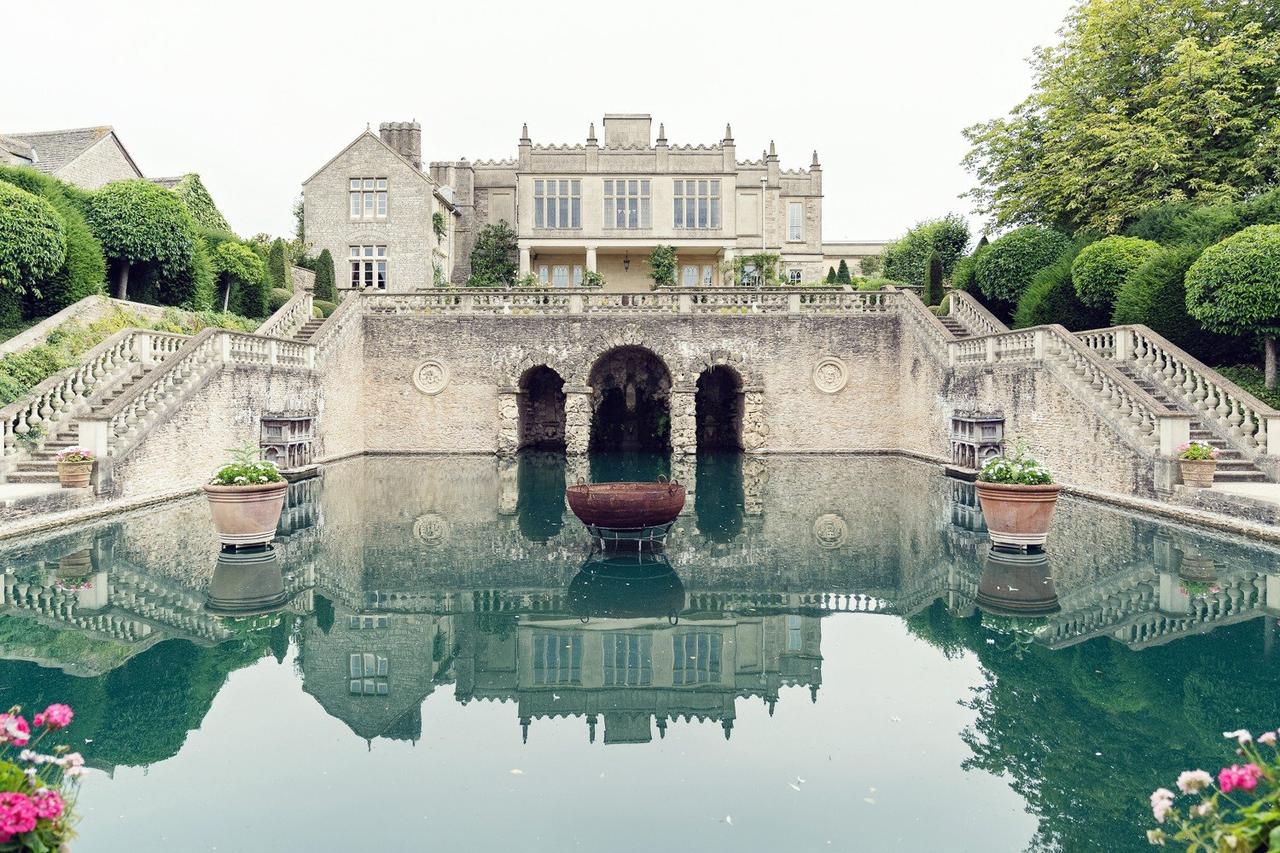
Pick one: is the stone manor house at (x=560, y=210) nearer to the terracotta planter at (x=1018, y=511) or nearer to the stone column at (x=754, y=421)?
the stone column at (x=754, y=421)

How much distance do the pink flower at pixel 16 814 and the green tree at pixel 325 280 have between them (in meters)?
32.3

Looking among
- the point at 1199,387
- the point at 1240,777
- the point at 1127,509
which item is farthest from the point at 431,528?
the point at 1199,387

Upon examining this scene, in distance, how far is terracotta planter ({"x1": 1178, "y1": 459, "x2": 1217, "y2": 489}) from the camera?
13.1 metres

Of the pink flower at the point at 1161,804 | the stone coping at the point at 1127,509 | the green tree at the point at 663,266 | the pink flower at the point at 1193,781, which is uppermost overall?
the green tree at the point at 663,266

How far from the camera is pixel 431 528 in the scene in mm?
12664

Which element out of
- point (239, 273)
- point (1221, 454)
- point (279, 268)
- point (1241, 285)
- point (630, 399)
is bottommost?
point (1221, 454)

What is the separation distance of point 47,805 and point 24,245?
18.6 m

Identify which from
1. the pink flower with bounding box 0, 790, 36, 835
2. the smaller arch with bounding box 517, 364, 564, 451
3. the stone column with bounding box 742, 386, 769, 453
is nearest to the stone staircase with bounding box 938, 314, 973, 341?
the stone column with bounding box 742, 386, 769, 453

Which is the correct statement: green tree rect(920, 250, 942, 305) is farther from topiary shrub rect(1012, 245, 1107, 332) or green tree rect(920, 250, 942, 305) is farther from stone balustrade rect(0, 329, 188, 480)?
stone balustrade rect(0, 329, 188, 480)

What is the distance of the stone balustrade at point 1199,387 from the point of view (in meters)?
14.0

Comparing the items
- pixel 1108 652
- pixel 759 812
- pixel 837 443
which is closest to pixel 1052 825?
pixel 759 812

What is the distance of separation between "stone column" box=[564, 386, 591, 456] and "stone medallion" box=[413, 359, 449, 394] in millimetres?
3875

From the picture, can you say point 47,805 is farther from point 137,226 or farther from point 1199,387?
point 137,226

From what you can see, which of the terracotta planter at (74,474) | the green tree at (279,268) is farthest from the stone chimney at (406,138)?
the terracotta planter at (74,474)
